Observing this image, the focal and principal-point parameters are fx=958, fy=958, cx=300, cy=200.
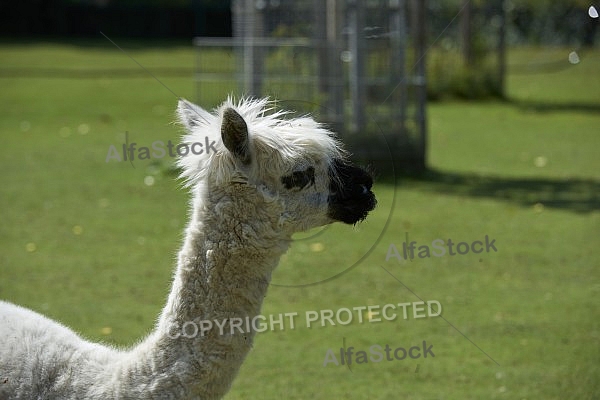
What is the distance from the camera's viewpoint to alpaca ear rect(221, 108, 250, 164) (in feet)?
10.8

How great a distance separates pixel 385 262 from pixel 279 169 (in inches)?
205

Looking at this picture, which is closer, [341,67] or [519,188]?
[519,188]

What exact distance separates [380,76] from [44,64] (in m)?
15.9

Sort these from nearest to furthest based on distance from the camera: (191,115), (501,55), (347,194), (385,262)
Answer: (347,194) < (191,115) < (385,262) < (501,55)

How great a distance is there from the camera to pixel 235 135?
3.35 m

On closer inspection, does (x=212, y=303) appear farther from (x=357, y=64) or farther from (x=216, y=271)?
(x=357, y=64)

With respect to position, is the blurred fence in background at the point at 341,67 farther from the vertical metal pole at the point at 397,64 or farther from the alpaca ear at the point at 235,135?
the alpaca ear at the point at 235,135

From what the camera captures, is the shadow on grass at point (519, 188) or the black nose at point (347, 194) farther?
the shadow on grass at point (519, 188)

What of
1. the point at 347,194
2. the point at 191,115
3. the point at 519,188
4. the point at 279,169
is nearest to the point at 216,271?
the point at 279,169

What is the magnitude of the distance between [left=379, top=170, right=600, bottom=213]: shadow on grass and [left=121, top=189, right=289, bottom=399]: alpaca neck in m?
7.05

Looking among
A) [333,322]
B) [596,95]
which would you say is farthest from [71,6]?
[333,322]

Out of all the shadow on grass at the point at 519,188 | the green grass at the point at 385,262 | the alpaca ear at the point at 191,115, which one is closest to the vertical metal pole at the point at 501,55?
the green grass at the point at 385,262

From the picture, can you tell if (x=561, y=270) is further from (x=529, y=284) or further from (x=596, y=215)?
(x=596, y=215)

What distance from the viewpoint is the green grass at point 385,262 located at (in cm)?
593
